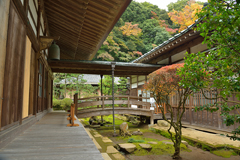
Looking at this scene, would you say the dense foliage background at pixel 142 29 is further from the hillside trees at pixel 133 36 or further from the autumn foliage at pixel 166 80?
the autumn foliage at pixel 166 80

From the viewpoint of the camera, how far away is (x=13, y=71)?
2.73 m

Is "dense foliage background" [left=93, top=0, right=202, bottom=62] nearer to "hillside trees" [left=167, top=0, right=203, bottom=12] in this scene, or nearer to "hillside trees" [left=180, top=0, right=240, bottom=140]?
"hillside trees" [left=167, top=0, right=203, bottom=12]

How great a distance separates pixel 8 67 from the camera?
8.07 feet

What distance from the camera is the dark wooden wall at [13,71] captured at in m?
2.43

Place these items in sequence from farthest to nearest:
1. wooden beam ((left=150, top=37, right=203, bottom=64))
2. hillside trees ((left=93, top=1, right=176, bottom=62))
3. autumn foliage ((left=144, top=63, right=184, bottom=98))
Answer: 1. hillside trees ((left=93, top=1, right=176, bottom=62))
2. wooden beam ((left=150, top=37, right=203, bottom=64))
3. autumn foliage ((left=144, top=63, right=184, bottom=98))

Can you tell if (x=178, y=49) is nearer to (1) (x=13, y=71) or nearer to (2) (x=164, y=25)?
(1) (x=13, y=71)

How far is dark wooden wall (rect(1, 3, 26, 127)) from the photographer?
95.7 inches

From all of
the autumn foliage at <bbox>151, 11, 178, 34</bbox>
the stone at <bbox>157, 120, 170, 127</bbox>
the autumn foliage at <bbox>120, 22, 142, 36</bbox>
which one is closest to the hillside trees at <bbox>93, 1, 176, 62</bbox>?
the autumn foliage at <bbox>120, 22, 142, 36</bbox>

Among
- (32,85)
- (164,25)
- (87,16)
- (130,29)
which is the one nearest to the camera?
(32,85)

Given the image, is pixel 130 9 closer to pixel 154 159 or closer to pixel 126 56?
pixel 126 56

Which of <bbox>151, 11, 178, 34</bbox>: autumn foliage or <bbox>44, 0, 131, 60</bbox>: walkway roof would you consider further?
<bbox>151, 11, 178, 34</bbox>: autumn foliage

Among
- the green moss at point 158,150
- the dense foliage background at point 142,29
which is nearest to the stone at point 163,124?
the green moss at point 158,150

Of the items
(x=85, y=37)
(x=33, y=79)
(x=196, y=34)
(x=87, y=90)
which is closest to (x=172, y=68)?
(x=196, y=34)

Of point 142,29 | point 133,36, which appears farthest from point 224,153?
point 142,29
